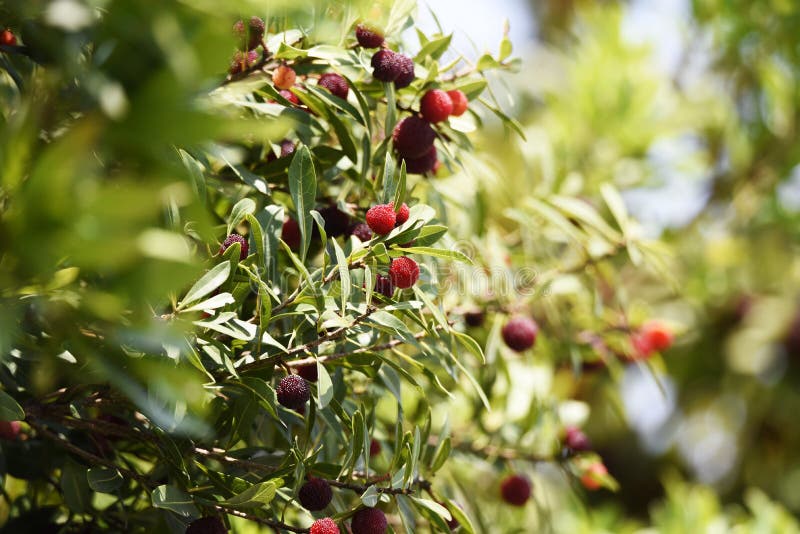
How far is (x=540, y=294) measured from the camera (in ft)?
2.73

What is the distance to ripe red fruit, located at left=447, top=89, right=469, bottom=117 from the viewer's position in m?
0.63

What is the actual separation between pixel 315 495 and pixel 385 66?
30 centimetres

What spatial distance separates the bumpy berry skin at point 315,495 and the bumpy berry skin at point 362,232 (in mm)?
181

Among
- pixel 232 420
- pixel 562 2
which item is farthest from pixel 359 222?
pixel 562 2

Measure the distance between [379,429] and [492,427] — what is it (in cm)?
21

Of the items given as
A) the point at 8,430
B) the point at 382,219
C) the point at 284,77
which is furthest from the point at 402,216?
the point at 8,430

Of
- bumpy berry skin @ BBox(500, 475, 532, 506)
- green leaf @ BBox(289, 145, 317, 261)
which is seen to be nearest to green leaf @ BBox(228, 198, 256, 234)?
green leaf @ BBox(289, 145, 317, 261)

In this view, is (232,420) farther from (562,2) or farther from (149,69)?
(562,2)

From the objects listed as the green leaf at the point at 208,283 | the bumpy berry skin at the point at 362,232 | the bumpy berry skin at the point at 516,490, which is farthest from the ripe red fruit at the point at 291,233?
the bumpy berry skin at the point at 516,490

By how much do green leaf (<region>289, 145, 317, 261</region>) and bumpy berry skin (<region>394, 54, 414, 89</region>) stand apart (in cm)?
10

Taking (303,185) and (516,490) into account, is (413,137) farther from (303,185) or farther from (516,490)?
(516,490)

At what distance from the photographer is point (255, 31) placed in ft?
1.80

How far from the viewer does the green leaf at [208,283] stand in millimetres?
448

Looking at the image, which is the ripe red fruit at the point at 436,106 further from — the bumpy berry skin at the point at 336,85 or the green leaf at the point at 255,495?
the green leaf at the point at 255,495
